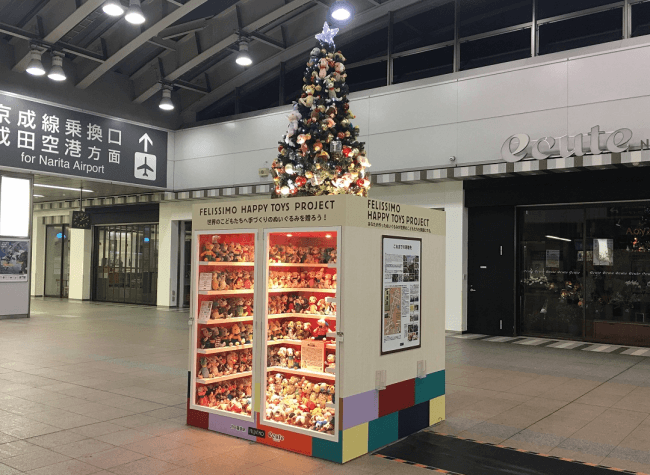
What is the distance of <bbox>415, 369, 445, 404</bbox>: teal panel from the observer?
576 centimetres

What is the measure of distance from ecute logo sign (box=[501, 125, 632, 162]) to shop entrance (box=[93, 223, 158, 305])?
12023mm

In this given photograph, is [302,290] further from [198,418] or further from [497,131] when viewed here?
[497,131]

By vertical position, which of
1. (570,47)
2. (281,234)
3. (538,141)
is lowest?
(281,234)

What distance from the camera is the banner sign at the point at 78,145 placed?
1373cm

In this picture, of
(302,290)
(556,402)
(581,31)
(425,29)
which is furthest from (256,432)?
(425,29)

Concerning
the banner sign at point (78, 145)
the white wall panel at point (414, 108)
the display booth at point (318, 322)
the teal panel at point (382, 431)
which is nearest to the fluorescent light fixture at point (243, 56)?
the white wall panel at point (414, 108)

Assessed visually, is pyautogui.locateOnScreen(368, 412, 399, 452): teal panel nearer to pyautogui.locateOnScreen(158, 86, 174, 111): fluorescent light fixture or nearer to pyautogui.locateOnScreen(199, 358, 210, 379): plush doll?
pyautogui.locateOnScreen(199, 358, 210, 379): plush doll

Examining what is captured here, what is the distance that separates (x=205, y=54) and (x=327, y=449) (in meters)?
12.1

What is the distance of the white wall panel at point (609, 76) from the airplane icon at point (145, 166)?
1122cm

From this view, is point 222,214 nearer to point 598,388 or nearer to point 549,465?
point 549,465

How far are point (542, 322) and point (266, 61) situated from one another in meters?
9.77

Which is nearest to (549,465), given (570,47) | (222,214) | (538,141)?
(222,214)

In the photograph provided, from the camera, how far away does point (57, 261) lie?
22688 millimetres

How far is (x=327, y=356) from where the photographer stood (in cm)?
541
